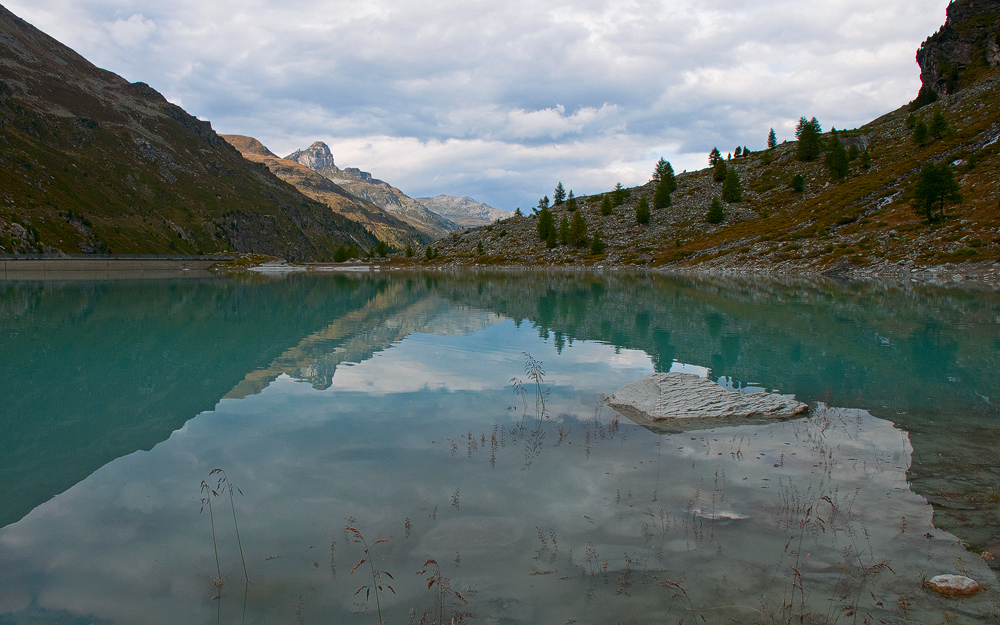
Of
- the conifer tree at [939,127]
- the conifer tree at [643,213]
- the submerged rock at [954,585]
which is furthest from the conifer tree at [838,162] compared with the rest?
the submerged rock at [954,585]

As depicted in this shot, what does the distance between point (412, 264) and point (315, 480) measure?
15992cm

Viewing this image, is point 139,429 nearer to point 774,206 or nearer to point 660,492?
point 660,492

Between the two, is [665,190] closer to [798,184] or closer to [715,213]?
[715,213]

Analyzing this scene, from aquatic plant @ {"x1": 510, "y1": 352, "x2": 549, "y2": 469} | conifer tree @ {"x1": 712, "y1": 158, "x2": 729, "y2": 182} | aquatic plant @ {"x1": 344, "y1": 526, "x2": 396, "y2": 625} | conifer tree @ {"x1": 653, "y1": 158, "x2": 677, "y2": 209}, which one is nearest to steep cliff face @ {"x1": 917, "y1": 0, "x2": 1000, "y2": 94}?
conifer tree @ {"x1": 712, "y1": 158, "x2": 729, "y2": 182}

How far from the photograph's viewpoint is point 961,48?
160m

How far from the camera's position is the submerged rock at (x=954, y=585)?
666 centimetres

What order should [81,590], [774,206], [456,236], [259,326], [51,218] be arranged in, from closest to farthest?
[81,590] < [259,326] < [774,206] < [456,236] < [51,218]

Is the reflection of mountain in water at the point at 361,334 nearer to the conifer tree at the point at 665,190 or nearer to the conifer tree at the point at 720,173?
the conifer tree at the point at 665,190

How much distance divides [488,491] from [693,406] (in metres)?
7.88

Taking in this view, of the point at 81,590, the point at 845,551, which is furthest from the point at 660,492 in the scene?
the point at 81,590

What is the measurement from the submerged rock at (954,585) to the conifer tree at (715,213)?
135493mm

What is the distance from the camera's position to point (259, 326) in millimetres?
37625

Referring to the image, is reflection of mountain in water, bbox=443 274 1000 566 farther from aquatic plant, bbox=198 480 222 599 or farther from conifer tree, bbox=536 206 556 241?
conifer tree, bbox=536 206 556 241

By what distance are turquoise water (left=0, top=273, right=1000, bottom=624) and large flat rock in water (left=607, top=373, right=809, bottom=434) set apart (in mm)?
647
